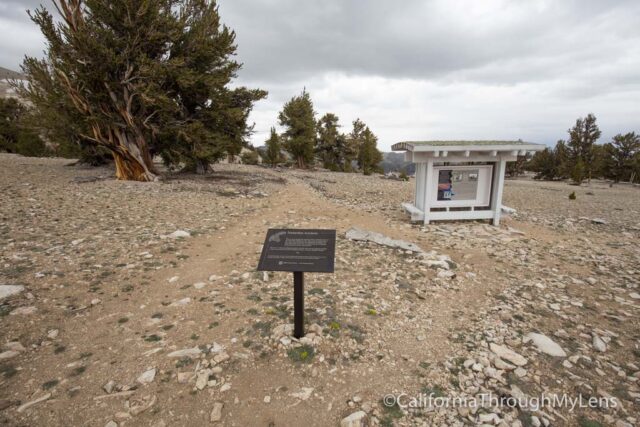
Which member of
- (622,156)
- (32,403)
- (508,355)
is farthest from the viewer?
(622,156)

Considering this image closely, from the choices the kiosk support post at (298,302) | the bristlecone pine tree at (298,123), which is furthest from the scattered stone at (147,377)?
the bristlecone pine tree at (298,123)

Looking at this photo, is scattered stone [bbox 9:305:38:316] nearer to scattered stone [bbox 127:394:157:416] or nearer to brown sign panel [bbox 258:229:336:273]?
scattered stone [bbox 127:394:157:416]

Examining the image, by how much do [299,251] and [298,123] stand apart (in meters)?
35.7

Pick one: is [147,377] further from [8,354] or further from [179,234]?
[179,234]

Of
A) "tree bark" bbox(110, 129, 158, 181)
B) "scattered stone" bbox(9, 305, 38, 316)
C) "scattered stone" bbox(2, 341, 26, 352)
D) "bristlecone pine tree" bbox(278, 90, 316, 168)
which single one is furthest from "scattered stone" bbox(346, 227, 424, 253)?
"bristlecone pine tree" bbox(278, 90, 316, 168)

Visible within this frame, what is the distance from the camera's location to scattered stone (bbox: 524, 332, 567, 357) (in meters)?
4.44

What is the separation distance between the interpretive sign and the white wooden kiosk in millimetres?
8651

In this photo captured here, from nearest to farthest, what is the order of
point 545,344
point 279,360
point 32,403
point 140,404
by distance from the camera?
point 32,403 → point 140,404 → point 279,360 → point 545,344

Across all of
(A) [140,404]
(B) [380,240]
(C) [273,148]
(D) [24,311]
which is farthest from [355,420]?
(C) [273,148]

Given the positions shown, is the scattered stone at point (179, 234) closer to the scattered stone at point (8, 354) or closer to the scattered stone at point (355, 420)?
the scattered stone at point (8, 354)

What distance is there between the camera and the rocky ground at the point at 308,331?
3.40 metres

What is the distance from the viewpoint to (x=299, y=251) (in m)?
4.32

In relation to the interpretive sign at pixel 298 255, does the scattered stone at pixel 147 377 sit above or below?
below

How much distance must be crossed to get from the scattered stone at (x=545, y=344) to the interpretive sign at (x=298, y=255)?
371cm
